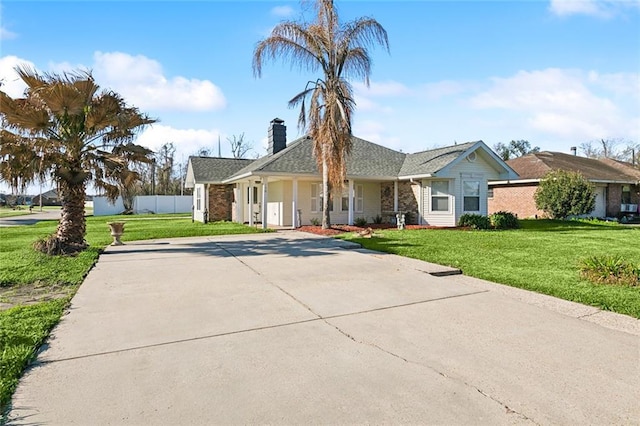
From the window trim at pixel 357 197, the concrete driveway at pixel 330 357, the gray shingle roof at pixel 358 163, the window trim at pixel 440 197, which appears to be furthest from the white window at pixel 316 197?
the concrete driveway at pixel 330 357

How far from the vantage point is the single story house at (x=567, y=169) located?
24609 mm

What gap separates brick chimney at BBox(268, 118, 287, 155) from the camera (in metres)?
23.2

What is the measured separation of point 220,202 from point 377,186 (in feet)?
33.2

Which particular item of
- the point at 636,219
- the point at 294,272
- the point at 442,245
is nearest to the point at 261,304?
the point at 294,272

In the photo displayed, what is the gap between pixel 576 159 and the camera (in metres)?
30.0

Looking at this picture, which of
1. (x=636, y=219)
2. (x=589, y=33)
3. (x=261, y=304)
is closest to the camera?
(x=261, y=304)

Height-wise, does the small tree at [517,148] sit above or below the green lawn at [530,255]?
above

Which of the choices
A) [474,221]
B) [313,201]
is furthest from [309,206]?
[474,221]

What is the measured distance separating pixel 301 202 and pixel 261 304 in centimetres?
1390

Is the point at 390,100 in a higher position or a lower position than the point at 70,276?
higher

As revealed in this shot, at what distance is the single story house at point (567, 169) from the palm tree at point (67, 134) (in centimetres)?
2260

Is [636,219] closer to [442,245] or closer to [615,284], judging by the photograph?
[442,245]

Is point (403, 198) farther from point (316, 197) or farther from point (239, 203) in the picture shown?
point (239, 203)

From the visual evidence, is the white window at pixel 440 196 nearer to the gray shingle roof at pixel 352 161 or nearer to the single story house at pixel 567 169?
the gray shingle roof at pixel 352 161
